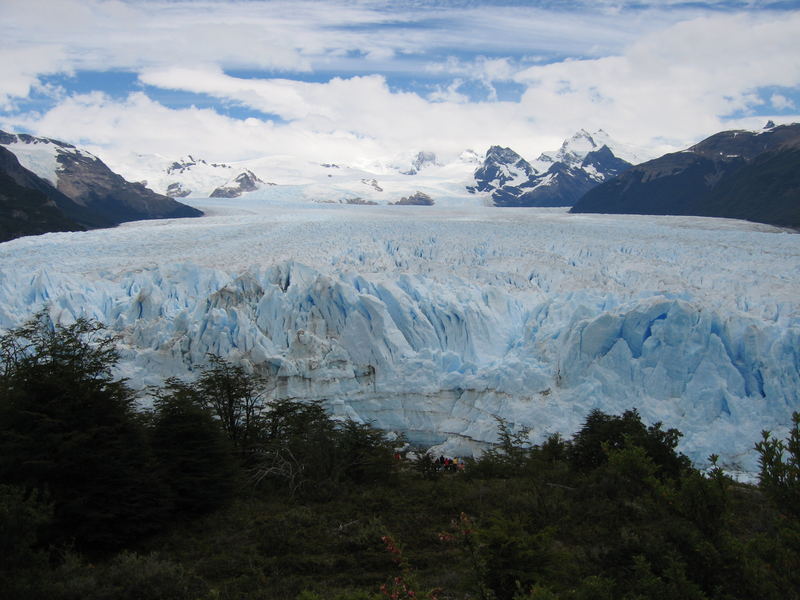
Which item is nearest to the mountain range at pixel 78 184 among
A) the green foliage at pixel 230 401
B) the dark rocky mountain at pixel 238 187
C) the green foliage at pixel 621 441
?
the dark rocky mountain at pixel 238 187

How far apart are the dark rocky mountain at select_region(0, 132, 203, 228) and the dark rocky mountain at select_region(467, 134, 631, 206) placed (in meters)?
43.8

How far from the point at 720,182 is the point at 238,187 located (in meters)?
63.8

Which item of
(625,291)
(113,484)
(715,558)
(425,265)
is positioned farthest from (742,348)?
(113,484)

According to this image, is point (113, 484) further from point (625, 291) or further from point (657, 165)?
point (657, 165)

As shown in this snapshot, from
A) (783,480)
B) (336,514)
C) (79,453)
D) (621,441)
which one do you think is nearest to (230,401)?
(336,514)

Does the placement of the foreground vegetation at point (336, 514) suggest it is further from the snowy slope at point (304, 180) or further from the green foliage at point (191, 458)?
the snowy slope at point (304, 180)

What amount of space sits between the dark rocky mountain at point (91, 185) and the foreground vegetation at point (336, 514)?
5576 centimetres

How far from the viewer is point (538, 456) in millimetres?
11836

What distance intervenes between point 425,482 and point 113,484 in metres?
5.00

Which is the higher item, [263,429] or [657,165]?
[657,165]

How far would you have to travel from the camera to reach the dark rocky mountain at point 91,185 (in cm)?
6406

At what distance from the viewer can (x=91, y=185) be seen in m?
66.6

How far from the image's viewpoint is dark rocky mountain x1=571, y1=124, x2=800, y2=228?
156ft

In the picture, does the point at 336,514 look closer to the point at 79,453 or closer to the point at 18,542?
the point at 79,453
